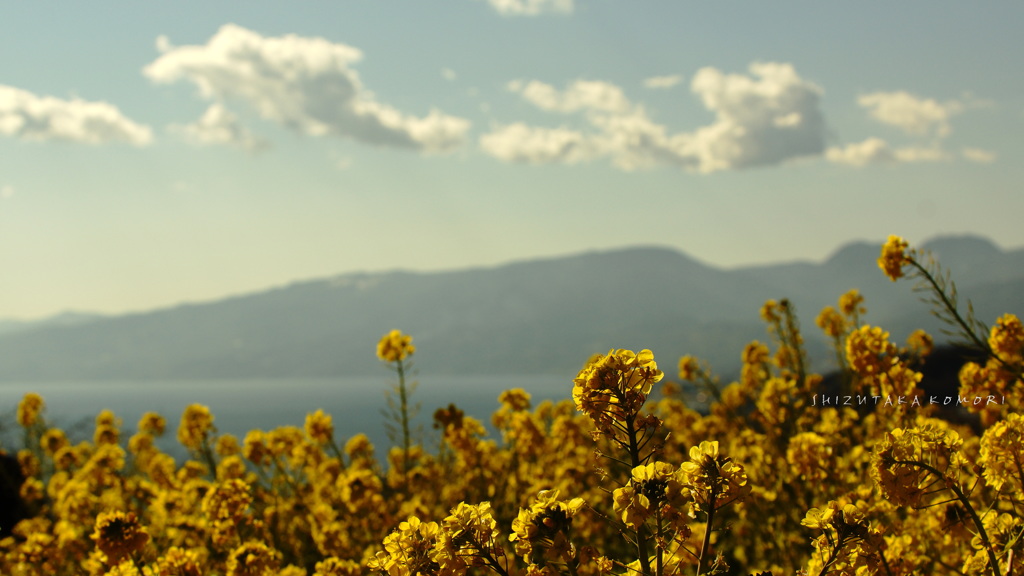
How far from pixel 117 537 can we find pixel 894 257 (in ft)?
18.2

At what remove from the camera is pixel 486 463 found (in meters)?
8.49

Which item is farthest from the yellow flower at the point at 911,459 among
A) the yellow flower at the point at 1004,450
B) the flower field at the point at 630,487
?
the yellow flower at the point at 1004,450

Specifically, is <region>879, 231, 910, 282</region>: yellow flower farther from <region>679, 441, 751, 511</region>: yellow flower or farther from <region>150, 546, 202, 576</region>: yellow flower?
<region>150, 546, 202, 576</region>: yellow flower

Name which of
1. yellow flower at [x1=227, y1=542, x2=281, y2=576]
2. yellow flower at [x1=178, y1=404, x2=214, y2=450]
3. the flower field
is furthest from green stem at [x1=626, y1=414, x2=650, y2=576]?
yellow flower at [x1=178, y1=404, x2=214, y2=450]

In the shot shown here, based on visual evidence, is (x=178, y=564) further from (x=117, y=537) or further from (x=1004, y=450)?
(x=1004, y=450)

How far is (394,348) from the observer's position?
24.0ft

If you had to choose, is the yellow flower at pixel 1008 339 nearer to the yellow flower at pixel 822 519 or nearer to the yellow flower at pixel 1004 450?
the yellow flower at pixel 1004 450

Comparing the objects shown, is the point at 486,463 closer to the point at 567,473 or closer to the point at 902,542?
the point at 567,473

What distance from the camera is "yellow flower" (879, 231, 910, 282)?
4877 millimetres

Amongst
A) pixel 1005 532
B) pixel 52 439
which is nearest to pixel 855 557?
pixel 1005 532

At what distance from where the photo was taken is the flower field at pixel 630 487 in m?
2.35

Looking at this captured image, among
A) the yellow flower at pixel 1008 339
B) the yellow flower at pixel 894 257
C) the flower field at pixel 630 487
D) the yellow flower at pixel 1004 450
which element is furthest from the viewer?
the yellow flower at pixel 1008 339

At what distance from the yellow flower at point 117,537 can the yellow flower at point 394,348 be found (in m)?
3.20

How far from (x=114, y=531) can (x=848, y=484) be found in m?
5.21
